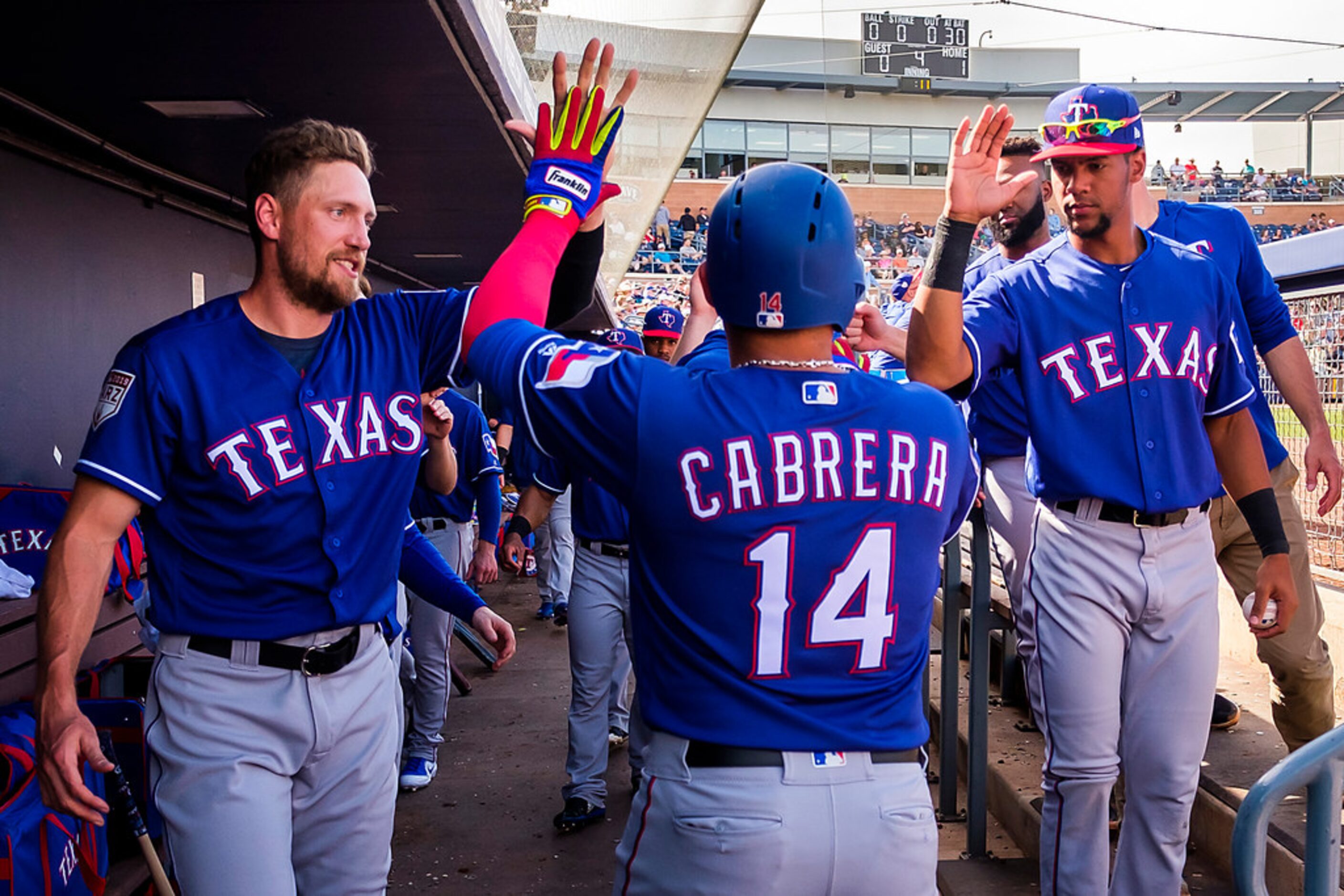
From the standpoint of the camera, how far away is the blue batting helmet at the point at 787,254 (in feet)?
5.56

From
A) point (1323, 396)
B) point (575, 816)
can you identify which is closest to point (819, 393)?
point (575, 816)

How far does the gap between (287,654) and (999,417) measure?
267cm

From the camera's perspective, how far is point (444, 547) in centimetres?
534

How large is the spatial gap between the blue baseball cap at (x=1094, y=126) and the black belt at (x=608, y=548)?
231cm

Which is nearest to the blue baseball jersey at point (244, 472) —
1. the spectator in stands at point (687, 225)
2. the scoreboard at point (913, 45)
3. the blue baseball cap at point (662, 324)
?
the blue baseball cap at point (662, 324)

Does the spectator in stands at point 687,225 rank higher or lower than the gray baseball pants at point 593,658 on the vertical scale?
higher

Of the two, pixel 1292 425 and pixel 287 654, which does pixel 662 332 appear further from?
pixel 287 654

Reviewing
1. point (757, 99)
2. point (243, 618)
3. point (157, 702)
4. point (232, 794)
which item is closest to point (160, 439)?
point (243, 618)

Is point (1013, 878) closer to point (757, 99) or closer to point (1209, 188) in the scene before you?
point (757, 99)

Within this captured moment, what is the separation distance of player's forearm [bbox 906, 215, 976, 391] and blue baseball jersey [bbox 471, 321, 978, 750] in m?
0.69

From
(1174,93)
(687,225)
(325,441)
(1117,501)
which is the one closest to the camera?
(325,441)

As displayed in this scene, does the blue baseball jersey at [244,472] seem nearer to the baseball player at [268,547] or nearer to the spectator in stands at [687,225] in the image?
the baseball player at [268,547]

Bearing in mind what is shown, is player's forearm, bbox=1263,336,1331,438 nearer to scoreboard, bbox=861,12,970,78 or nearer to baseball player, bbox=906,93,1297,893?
baseball player, bbox=906,93,1297,893

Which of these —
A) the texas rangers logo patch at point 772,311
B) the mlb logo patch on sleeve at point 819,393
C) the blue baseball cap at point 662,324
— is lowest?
the mlb logo patch on sleeve at point 819,393
